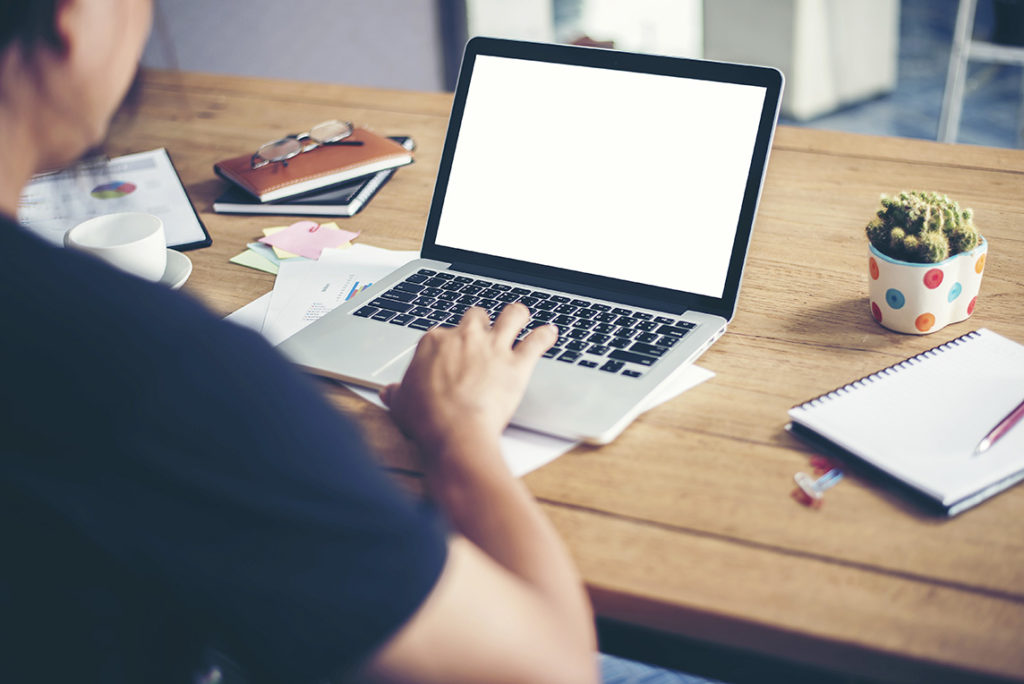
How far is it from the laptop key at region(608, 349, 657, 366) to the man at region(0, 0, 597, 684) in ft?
1.16

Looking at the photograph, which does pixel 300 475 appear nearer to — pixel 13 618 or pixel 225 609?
pixel 225 609

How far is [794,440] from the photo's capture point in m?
0.74

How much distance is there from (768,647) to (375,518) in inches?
11.9

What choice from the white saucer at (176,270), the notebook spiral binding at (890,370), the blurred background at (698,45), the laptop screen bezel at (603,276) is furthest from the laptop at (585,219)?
the blurred background at (698,45)

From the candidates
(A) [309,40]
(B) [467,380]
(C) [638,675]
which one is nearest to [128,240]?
(B) [467,380]

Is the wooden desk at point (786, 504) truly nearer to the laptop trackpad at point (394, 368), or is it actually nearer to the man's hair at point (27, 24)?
the laptop trackpad at point (394, 368)

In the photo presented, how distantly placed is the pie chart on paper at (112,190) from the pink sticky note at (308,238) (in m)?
0.32

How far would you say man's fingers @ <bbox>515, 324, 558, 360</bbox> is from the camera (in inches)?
31.7

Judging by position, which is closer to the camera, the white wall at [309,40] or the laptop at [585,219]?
the laptop at [585,219]

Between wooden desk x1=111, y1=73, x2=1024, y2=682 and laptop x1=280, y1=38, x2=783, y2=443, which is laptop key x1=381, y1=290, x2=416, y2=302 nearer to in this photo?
laptop x1=280, y1=38, x2=783, y2=443

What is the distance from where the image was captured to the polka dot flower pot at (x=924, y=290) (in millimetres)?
844

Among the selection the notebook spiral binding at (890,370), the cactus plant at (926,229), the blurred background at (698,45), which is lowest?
the blurred background at (698,45)

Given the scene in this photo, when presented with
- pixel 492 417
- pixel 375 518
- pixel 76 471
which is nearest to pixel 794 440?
pixel 492 417

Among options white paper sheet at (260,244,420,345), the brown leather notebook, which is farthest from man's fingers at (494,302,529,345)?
the brown leather notebook
